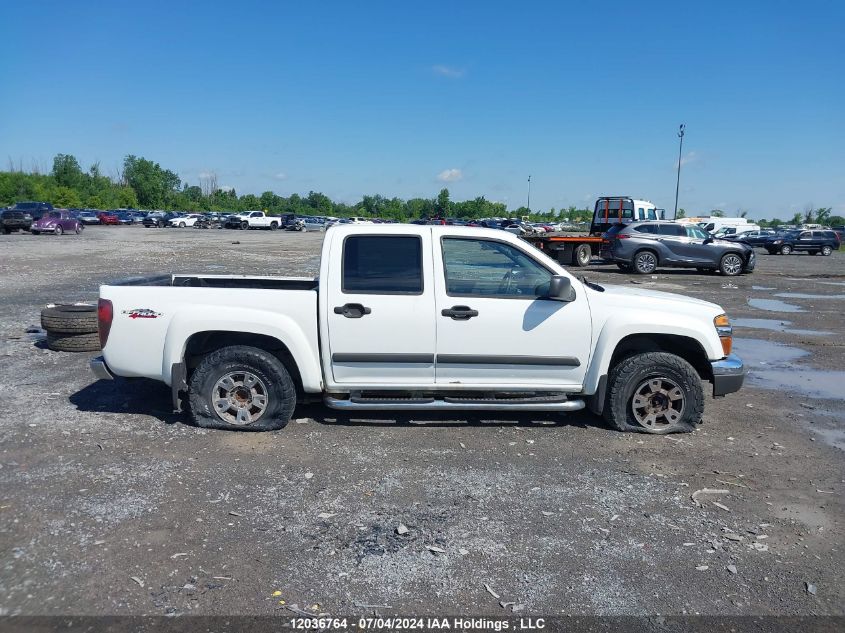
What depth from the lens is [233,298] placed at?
564cm

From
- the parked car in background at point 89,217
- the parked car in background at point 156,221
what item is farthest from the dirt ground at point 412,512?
the parked car in background at point 89,217

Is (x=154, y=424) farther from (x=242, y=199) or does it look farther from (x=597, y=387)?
(x=242, y=199)

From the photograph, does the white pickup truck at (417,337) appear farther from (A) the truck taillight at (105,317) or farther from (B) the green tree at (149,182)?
(B) the green tree at (149,182)

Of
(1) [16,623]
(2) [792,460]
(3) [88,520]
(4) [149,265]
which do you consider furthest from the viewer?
(4) [149,265]

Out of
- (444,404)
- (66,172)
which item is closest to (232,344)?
(444,404)

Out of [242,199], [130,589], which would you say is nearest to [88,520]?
[130,589]

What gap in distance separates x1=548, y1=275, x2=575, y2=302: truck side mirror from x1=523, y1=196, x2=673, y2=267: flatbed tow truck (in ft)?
48.6

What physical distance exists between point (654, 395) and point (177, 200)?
126511 mm

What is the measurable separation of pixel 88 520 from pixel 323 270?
259cm

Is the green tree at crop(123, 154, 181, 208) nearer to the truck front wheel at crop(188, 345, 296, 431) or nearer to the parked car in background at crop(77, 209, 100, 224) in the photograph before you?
the parked car in background at crop(77, 209, 100, 224)

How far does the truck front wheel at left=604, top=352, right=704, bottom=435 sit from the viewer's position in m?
5.82

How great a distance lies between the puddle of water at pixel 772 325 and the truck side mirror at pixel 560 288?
8.03 m

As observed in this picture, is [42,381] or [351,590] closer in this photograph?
[351,590]

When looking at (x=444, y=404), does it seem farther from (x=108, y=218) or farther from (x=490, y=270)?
(x=108, y=218)
